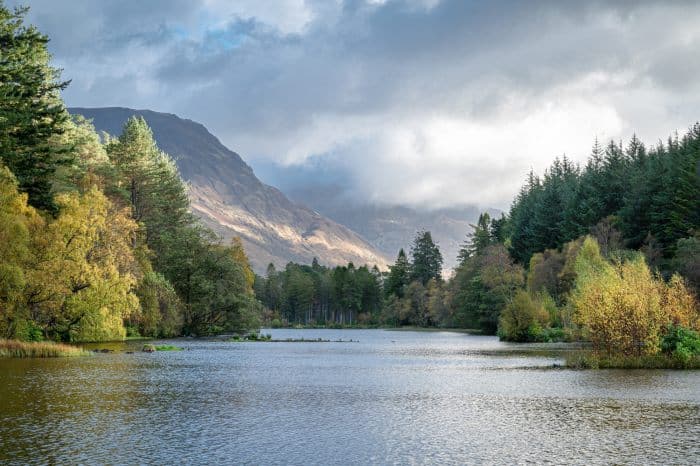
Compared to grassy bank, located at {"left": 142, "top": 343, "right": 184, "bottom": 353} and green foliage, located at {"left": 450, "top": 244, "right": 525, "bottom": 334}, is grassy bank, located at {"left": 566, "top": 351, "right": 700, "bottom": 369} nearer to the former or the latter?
grassy bank, located at {"left": 142, "top": 343, "right": 184, "bottom": 353}

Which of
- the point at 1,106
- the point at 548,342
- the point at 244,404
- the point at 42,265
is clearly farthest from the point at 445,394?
the point at 548,342

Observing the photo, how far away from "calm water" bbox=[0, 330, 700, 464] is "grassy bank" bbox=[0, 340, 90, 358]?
9226 mm

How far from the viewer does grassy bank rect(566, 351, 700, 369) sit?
4865cm

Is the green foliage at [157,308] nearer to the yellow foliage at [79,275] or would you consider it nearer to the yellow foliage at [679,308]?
the yellow foliage at [79,275]

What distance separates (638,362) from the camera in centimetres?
4944

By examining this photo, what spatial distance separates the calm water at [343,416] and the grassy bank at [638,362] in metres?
3.36

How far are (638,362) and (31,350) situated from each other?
153 ft

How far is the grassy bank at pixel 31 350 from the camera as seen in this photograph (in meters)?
54.7

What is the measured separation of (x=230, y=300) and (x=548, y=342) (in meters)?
47.0

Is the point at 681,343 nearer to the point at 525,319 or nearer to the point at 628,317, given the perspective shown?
the point at 628,317

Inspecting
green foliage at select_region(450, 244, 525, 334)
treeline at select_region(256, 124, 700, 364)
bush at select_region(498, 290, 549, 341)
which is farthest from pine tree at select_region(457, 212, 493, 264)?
bush at select_region(498, 290, 549, 341)

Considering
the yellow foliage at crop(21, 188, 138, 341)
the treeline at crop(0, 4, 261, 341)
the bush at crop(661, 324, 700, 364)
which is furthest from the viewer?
the yellow foliage at crop(21, 188, 138, 341)

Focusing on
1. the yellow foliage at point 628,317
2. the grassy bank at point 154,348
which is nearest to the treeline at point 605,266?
the yellow foliage at point 628,317

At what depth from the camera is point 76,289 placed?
67125 millimetres
